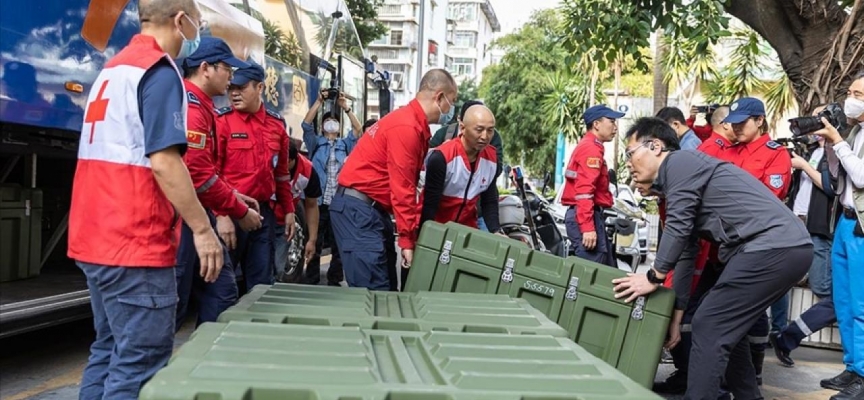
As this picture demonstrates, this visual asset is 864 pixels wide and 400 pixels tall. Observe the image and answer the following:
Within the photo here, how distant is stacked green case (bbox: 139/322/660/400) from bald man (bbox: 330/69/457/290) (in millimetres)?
2077

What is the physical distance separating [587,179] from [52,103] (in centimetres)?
380

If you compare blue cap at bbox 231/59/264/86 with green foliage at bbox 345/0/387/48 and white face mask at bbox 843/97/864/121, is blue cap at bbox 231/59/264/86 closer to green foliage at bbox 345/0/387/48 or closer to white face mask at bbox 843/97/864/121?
white face mask at bbox 843/97/864/121

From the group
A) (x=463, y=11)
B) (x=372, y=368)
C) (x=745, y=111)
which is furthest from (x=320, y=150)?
(x=463, y=11)

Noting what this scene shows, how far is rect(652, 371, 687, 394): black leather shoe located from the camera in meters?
5.13

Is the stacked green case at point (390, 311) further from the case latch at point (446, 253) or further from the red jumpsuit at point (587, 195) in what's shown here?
the red jumpsuit at point (587, 195)

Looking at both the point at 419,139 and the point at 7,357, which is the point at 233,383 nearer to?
the point at 419,139

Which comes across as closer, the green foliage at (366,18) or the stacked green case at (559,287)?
the stacked green case at (559,287)

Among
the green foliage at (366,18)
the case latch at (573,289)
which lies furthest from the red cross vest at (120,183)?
the green foliage at (366,18)

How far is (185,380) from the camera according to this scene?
6.50 feet

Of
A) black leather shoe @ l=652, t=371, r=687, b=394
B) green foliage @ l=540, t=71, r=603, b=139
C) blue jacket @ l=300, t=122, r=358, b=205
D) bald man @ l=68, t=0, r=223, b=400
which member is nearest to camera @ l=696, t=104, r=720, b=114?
black leather shoe @ l=652, t=371, r=687, b=394

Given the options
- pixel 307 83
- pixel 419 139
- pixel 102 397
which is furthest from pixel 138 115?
pixel 307 83

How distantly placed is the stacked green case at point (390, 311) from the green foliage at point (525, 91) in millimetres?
35408

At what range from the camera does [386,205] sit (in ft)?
16.2

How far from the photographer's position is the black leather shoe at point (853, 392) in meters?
4.69
